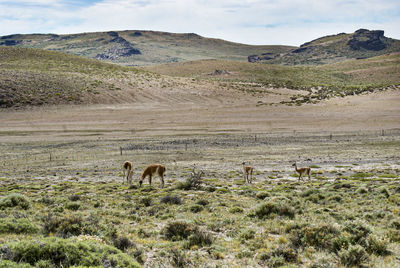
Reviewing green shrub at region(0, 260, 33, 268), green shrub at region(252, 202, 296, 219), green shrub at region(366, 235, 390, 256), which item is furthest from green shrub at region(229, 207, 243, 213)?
green shrub at region(0, 260, 33, 268)

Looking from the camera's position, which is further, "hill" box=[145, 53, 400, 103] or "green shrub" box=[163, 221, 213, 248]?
"hill" box=[145, 53, 400, 103]

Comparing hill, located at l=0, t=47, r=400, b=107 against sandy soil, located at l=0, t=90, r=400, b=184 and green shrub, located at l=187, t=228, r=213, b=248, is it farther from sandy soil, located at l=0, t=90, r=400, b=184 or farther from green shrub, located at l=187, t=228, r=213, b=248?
green shrub, located at l=187, t=228, r=213, b=248

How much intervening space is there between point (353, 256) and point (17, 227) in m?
8.07

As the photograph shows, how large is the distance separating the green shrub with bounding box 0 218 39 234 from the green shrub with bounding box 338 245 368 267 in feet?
24.8

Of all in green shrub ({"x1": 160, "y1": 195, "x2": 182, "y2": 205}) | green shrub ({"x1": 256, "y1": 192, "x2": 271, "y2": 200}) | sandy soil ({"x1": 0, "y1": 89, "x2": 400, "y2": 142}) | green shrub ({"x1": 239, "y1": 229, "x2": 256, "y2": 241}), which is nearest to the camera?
green shrub ({"x1": 239, "y1": 229, "x2": 256, "y2": 241})

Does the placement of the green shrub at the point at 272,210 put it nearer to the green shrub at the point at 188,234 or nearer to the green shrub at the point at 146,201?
the green shrub at the point at 188,234

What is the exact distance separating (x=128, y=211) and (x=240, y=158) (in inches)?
728

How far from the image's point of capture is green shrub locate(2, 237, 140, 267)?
5.93m

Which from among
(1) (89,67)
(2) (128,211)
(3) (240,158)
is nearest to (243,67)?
(1) (89,67)

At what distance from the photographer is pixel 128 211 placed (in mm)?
11719

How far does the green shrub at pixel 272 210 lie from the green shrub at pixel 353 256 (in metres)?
3.48

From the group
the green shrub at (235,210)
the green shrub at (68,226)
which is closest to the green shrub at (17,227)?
the green shrub at (68,226)

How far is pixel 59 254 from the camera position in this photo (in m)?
6.10

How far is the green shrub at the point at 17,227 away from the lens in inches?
333
